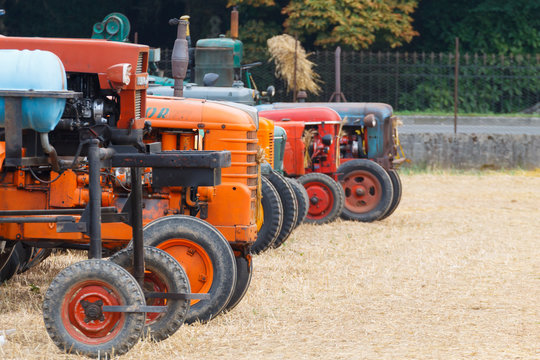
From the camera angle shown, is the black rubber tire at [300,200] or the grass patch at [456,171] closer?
the black rubber tire at [300,200]

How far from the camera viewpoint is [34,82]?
518 cm

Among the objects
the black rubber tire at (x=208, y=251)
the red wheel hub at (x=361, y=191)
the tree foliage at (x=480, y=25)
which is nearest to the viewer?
the black rubber tire at (x=208, y=251)

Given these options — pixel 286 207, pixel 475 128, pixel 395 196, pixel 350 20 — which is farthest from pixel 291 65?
pixel 286 207

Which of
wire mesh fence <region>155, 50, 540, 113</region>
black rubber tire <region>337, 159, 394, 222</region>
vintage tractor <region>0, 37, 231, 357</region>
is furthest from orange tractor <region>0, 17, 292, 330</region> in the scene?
wire mesh fence <region>155, 50, 540, 113</region>

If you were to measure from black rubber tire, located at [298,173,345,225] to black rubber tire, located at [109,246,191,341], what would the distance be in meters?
6.43

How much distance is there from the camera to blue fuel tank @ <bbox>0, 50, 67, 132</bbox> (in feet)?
17.0

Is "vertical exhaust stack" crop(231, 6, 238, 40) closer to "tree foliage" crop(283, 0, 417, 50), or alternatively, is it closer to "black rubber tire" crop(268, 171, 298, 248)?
"black rubber tire" crop(268, 171, 298, 248)

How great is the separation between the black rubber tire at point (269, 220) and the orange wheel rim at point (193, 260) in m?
2.92

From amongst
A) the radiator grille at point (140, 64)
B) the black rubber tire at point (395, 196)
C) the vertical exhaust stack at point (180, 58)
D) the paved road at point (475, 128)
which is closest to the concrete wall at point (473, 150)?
the paved road at point (475, 128)

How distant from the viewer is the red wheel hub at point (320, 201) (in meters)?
12.1

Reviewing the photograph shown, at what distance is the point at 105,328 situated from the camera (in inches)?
205

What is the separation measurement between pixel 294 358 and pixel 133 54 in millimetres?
2057

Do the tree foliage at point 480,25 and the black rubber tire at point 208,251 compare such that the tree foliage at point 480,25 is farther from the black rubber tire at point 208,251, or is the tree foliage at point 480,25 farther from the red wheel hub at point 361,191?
the black rubber tire at point 208,251

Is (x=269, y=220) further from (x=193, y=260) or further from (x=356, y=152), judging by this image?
(x=356, y=152)
